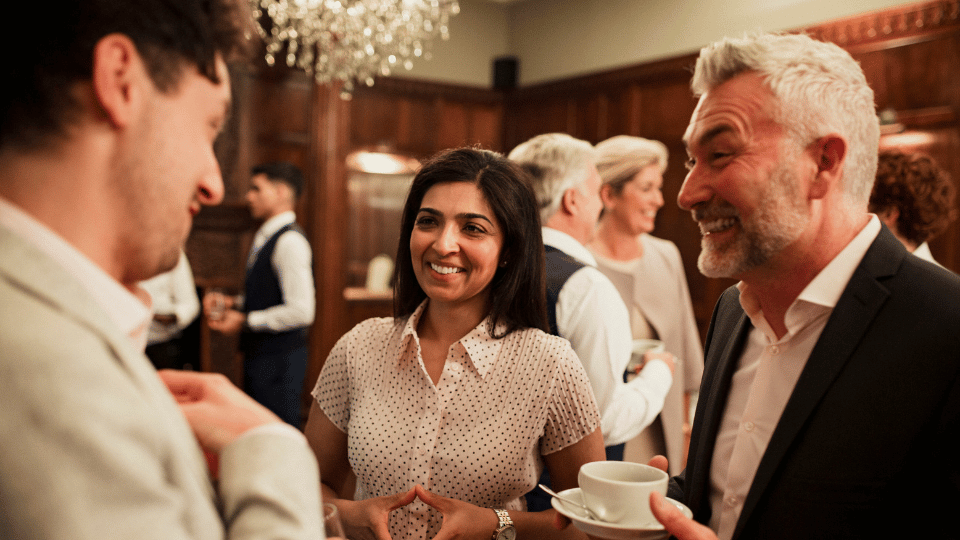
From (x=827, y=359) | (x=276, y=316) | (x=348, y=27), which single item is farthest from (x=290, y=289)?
(x=827, y=359)

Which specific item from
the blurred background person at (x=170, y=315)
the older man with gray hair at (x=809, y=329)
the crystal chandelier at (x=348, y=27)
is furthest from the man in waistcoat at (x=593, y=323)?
the blurred background person at (x=170, y=315)

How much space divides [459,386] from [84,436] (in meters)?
1.04

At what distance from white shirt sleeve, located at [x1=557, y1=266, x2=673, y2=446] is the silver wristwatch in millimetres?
566

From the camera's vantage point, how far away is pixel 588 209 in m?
2.41

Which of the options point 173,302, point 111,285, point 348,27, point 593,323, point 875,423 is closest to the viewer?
point 111,285

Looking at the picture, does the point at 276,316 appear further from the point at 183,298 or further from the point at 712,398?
the point at 712,398

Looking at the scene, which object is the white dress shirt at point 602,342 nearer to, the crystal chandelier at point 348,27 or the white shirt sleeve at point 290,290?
the white shirt sleeve at point 290,290

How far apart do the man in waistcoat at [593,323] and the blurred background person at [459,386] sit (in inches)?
9.7

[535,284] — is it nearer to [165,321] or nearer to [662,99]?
[165,321]

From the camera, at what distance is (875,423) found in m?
1.01

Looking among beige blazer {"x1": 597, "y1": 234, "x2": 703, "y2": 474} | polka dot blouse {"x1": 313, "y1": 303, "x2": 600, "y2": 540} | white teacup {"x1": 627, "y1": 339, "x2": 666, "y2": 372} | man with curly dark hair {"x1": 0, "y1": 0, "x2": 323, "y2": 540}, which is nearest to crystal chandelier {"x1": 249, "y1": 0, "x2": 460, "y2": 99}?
beige blazer {"x1": 597, "y1": 234, "x2": 703, "y2": 474}

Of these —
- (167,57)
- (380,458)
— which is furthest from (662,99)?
(167,57)

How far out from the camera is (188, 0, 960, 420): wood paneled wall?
4766 mm

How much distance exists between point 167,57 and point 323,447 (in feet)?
3.84
